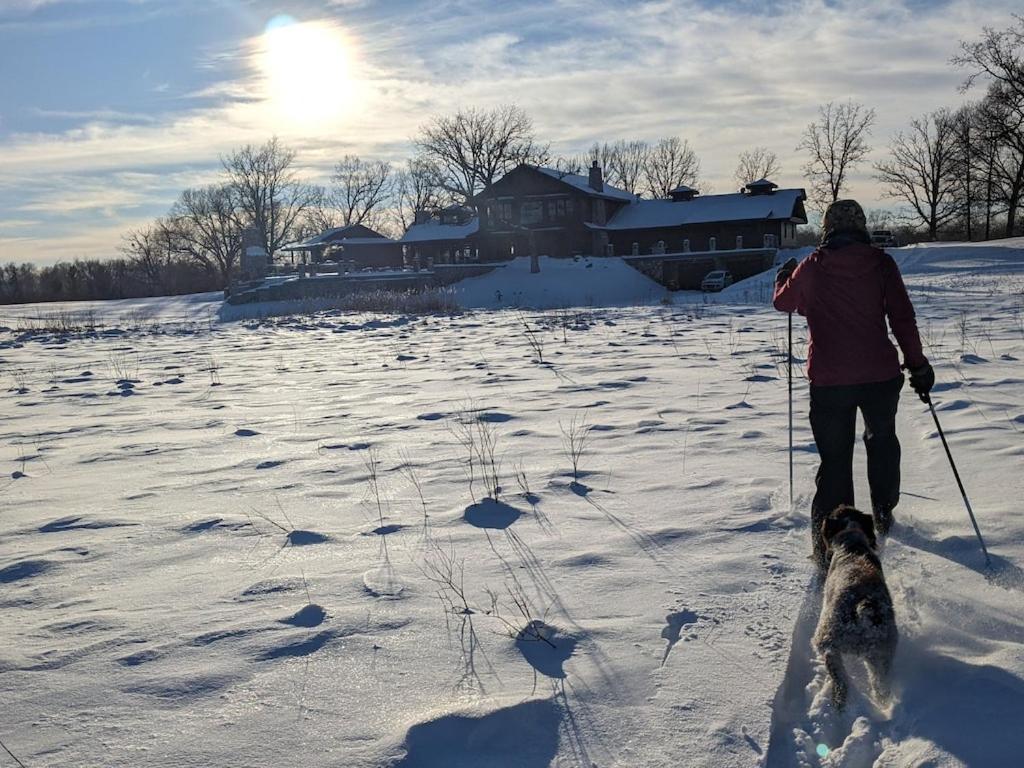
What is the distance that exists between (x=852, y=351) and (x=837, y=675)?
1971 millimetres

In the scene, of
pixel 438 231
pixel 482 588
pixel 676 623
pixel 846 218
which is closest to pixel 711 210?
pixel 438 231

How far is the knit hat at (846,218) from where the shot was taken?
13.4 ft

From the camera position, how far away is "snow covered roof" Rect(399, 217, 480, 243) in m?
58.1

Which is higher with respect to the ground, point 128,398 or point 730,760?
point 128,398

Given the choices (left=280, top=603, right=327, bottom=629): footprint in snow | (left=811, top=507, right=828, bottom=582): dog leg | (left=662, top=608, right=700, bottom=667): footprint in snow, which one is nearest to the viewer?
(left=662, top=608, right=700, bottom=667): footprint in snow

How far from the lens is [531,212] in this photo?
55.2 m

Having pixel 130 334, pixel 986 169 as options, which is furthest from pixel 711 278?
pixel 130 334

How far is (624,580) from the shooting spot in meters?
3.79

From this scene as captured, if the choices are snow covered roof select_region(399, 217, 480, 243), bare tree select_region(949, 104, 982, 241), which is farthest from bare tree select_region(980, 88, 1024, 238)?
snow covered roof select_region(399, 217, 480, 243)

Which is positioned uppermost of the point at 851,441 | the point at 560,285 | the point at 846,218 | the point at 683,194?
the point at 683,194

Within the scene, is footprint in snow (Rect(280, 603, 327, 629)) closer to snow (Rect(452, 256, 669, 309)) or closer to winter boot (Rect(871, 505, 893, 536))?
winter boot (Rect(871, 505, 893, 536))

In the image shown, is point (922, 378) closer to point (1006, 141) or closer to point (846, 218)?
point (846, 218)

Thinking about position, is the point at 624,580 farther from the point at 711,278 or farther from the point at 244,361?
the point at 711,278

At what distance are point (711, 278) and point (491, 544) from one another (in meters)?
42.7
